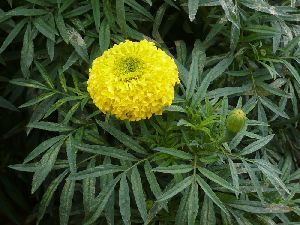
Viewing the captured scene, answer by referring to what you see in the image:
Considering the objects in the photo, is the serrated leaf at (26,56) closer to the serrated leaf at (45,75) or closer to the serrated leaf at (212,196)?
the serrated leaf at (45,75)

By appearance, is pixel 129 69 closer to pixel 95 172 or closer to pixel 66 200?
pixel 95 172

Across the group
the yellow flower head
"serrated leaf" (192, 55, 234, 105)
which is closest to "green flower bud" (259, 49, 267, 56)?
"serrated leaf" (192, 55, 234, 105)

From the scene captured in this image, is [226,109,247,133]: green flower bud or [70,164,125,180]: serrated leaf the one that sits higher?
[226,109,247,133]: green flower bud

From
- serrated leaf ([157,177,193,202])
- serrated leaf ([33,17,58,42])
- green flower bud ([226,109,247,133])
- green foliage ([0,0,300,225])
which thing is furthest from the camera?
serrated leaf ([33,17,58,42])

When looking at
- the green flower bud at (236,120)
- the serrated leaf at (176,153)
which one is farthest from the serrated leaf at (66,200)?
the green flower bud at (236,120)

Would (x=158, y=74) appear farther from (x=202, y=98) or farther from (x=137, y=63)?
(x=202, y=98)

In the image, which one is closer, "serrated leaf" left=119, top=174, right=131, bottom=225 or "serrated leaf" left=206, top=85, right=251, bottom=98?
"serrated leaf" left=119, top=174, right=131, bottom=225

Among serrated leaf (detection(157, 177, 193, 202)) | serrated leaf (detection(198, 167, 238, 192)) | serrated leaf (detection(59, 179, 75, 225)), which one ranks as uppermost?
serrated leaf (detection(198, 167, 238, 192))

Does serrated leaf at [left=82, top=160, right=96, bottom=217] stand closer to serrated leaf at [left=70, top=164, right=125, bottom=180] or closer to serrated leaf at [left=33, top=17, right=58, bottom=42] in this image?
serrated leaf at [left=70, top=164, right=125, bottom=180]
